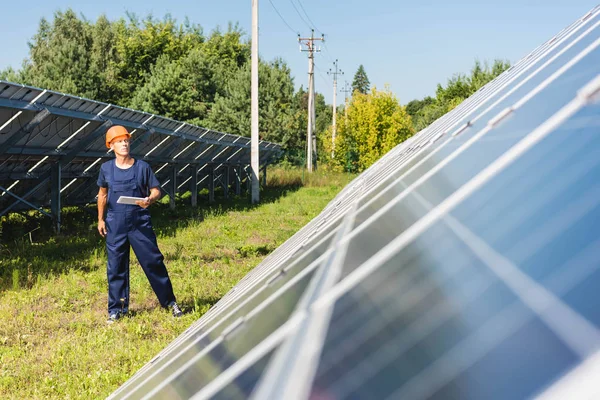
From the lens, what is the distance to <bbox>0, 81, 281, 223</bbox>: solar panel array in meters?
9.61

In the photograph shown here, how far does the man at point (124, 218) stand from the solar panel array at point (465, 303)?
13.2ft

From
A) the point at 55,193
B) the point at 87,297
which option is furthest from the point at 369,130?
the point at 87,297

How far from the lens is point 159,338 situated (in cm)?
547

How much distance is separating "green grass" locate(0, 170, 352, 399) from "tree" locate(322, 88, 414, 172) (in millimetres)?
24253

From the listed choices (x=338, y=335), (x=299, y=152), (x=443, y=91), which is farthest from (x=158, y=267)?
(x=443, y=91)

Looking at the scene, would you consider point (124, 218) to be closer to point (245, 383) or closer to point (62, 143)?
point (245, 383)

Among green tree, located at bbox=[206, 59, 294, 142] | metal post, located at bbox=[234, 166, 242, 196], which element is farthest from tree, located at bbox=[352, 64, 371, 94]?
metal post, located at bbox=[234, 166, 242, 196]

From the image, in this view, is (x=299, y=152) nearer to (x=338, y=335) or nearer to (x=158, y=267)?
(x=158, y=267)

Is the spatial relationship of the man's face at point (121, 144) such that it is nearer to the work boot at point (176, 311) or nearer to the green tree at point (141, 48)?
the work boot at point (176, 311)

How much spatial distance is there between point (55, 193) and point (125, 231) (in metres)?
6.59

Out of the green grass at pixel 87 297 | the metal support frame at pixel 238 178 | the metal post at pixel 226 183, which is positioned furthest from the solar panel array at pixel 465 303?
the metal support frame at pixel 238 178

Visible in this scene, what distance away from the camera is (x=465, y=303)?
108cm

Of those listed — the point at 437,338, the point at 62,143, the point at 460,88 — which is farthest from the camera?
the point at 460,88

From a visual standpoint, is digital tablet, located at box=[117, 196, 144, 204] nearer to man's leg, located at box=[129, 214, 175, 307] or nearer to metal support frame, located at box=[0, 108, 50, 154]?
man's leg, located at box=[129, 214, 175, 307]
